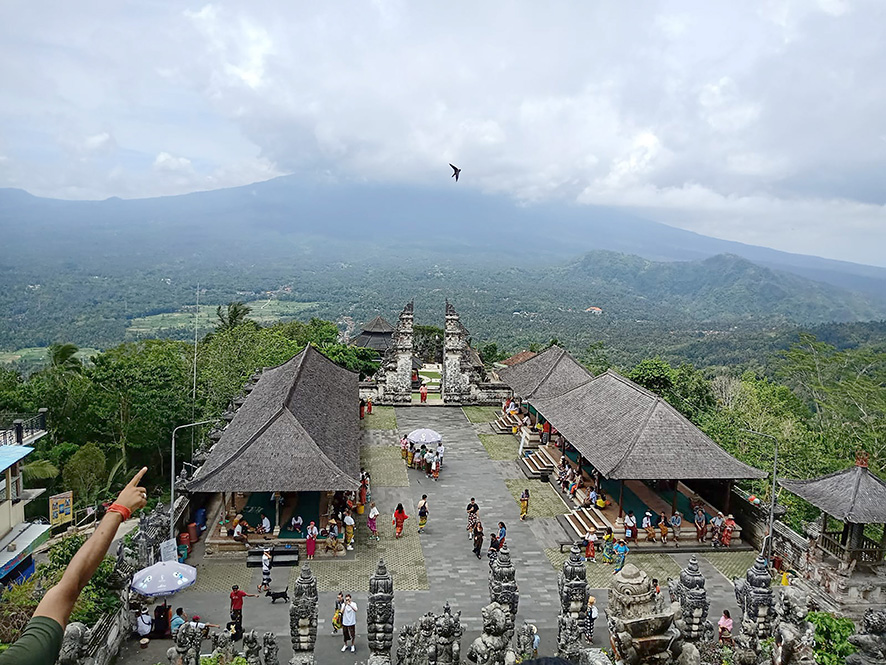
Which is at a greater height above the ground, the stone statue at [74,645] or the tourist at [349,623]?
the stone statue at [74,645]

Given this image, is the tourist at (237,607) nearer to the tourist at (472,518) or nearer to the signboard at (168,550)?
the signboard at (168,550)

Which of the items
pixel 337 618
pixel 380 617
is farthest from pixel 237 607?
pixel 380 617

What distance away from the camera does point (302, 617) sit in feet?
43.0

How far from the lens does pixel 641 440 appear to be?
2139 centimetres

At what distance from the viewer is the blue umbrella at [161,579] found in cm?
1401

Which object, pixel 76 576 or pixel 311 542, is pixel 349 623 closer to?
pixel 311 542

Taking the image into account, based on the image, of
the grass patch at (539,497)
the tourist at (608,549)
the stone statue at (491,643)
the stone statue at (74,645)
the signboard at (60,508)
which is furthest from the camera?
the grass patch at (539,497)

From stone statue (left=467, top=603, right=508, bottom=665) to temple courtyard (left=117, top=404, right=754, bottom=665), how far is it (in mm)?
3749

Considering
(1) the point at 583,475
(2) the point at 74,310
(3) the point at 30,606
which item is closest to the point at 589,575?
(1) the point at 583,475

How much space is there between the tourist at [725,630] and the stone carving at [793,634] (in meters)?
2.01

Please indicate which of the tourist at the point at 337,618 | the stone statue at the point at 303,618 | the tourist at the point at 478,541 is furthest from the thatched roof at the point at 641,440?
the stone statue at the point at 303,618

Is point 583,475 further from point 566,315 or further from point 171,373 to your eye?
point 566,315

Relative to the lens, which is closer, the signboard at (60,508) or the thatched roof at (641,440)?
the signboard at (60,508)

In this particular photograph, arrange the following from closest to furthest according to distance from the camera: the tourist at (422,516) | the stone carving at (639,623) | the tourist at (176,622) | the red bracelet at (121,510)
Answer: the red bracelet at (121,510) < the stone carving at (639,623) < the tourist at (176,622) < the tourist at (422,516)
